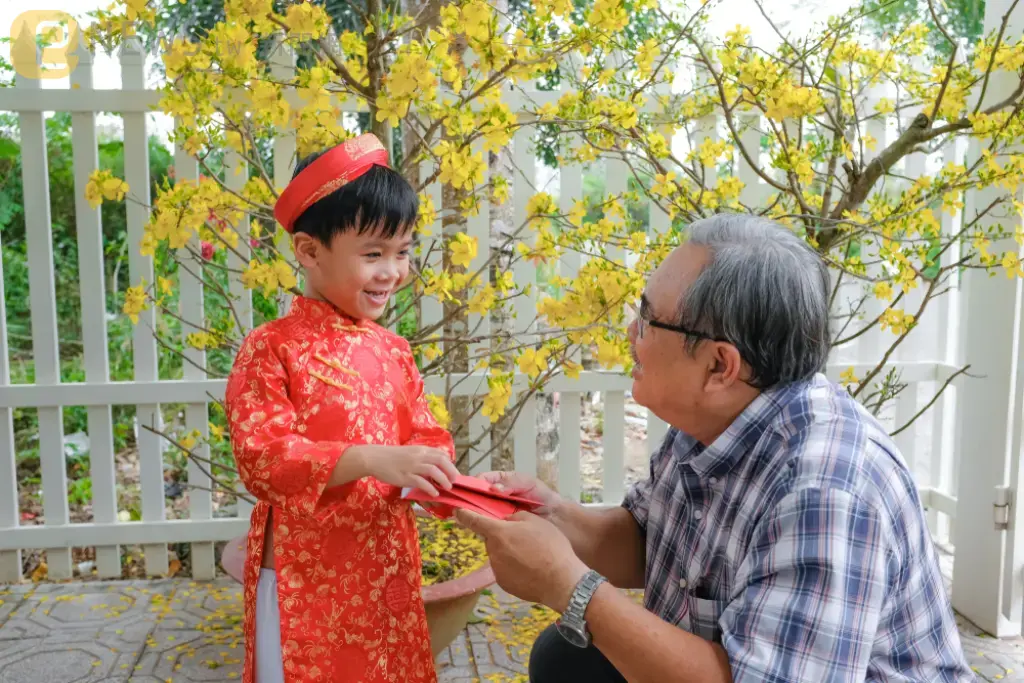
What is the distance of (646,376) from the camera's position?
4.90 feet

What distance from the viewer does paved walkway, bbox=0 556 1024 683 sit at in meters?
2.73

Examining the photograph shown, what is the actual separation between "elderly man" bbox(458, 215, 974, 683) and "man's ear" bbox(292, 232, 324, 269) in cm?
62

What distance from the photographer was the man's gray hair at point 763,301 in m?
1.34

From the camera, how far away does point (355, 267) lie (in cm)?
177

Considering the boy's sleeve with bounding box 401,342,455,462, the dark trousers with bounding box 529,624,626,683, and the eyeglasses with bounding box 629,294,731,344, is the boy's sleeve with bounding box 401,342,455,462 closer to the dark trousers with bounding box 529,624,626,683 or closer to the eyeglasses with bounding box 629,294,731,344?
the dark trousers with bounding box 529,624,626,683

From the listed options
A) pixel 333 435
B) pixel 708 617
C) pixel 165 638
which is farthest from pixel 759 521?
pixel 165 638

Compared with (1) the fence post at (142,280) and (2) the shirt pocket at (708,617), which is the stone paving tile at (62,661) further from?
(2) the shirt pocket at (708,617)

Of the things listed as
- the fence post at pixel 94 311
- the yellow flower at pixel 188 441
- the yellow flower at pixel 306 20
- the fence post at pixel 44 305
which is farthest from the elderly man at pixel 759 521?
the fence post at pixel 44 305

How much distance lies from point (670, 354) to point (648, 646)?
0.45 metres

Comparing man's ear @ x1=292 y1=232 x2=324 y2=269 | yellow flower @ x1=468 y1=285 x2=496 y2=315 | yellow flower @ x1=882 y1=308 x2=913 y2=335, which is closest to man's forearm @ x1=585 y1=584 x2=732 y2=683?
man's ear @ x1=292 y1=232 x2=324 y2=269

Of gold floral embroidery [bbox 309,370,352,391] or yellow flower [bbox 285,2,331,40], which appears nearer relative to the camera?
gold floral embroidery [bbox 309,370,352,391]

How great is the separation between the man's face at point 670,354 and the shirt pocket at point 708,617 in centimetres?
29

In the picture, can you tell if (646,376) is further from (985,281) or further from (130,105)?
(130,105)

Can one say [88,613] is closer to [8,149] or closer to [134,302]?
[134,302]
